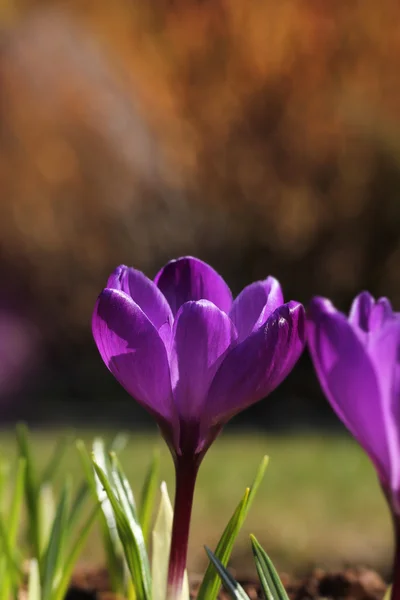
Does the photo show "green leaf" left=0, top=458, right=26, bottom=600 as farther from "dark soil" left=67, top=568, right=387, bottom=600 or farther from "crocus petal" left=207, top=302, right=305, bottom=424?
"crocus petal" left=207, top=302, right=305, bottom=424

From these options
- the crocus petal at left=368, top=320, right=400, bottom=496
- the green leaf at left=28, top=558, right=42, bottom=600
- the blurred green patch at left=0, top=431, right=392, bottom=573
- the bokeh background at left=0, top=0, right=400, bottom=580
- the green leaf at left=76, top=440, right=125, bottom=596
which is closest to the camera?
the crocus petal at left=368, top=320, right=400, bottom=496

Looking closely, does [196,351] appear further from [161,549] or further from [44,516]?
[44,516]

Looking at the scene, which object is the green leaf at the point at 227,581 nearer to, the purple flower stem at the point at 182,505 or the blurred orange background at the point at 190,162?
the purple flower stem at the point at 182,505

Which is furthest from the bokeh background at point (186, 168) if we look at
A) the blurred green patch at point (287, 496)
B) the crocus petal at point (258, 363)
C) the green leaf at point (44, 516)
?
the crocus petal at point (258, 363)

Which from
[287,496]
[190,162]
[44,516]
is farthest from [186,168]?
[44,516]

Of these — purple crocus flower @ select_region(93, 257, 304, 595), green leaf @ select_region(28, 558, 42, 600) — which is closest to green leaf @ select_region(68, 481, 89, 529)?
green leaf @ select_region(28, 558, 42, 600)

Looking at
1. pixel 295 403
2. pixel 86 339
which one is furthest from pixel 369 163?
pixel 86 339
